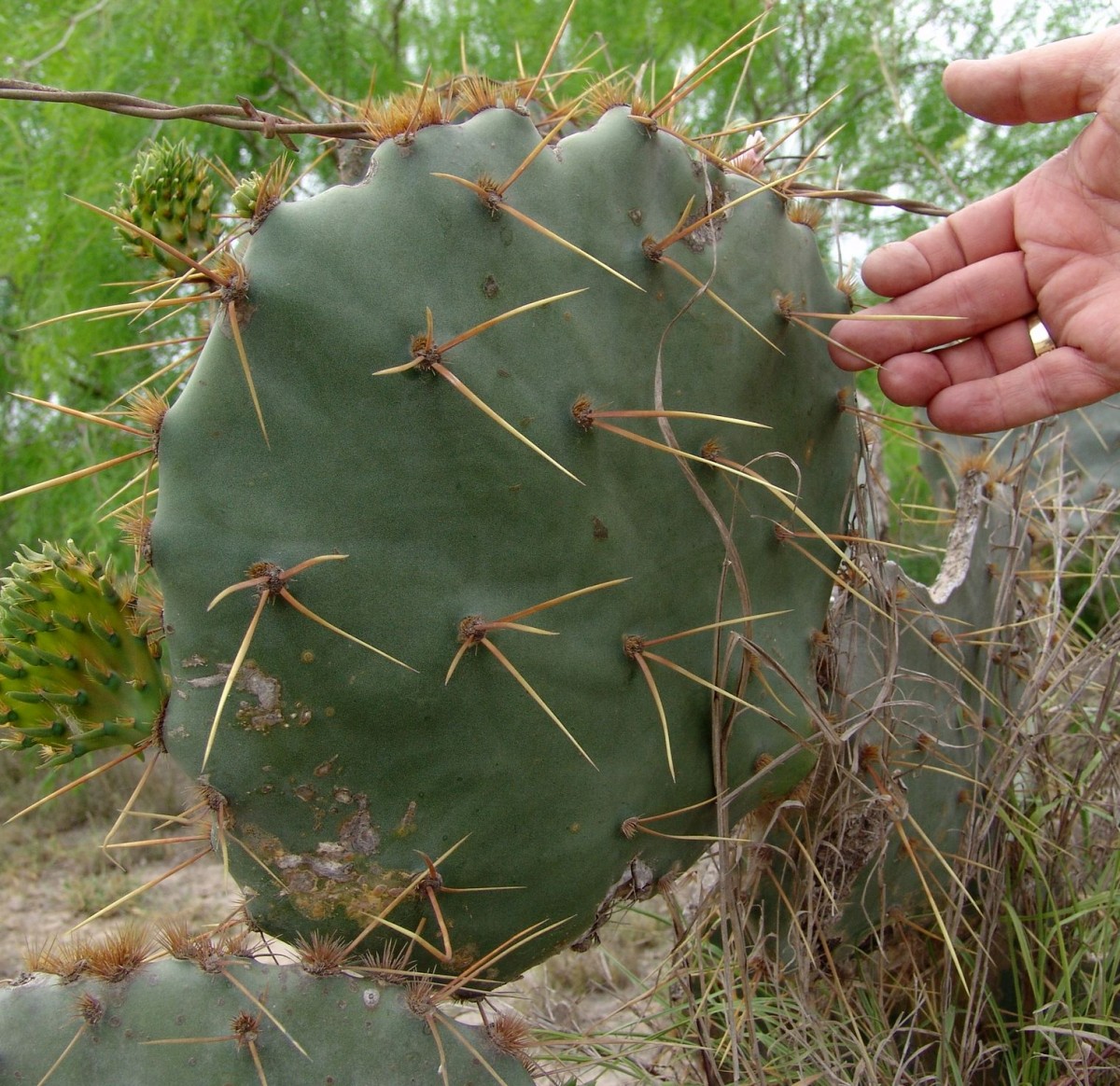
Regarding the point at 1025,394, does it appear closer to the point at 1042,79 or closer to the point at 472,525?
the point at 1042,79

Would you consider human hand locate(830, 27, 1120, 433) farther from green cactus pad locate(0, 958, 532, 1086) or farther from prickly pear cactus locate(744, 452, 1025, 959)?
green cactus pad locate(0, 958, 532, 1086)

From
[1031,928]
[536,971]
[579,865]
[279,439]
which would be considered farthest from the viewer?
[536,971]

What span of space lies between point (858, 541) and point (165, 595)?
818 mm

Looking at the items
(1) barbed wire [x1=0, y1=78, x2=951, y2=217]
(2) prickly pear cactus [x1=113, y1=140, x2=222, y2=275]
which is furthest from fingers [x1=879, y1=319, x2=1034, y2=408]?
(2) prickly pear cactus [x1=113, y1=140, x2=222, y2=275]

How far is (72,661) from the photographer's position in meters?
1.06

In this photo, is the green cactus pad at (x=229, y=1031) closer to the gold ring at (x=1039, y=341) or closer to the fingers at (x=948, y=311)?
the fingers at (x=948, y=311)

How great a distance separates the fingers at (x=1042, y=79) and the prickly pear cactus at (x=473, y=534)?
434 mm

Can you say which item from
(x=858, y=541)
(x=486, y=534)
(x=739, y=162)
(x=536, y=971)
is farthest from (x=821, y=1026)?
(x=536, y=971)

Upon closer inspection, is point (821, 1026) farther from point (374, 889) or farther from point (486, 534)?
point (486, 534)

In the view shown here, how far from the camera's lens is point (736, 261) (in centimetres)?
121

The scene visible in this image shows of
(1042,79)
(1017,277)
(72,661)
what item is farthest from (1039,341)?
(72,661)

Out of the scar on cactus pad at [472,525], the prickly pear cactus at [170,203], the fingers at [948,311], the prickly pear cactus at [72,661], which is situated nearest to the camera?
the scar on cactus pad at [472,525]

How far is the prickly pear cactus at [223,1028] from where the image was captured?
3.08 feet

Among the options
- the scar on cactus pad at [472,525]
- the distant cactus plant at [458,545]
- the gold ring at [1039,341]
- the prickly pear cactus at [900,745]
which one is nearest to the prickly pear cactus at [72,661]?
the distant cactus plant at [458,545]
